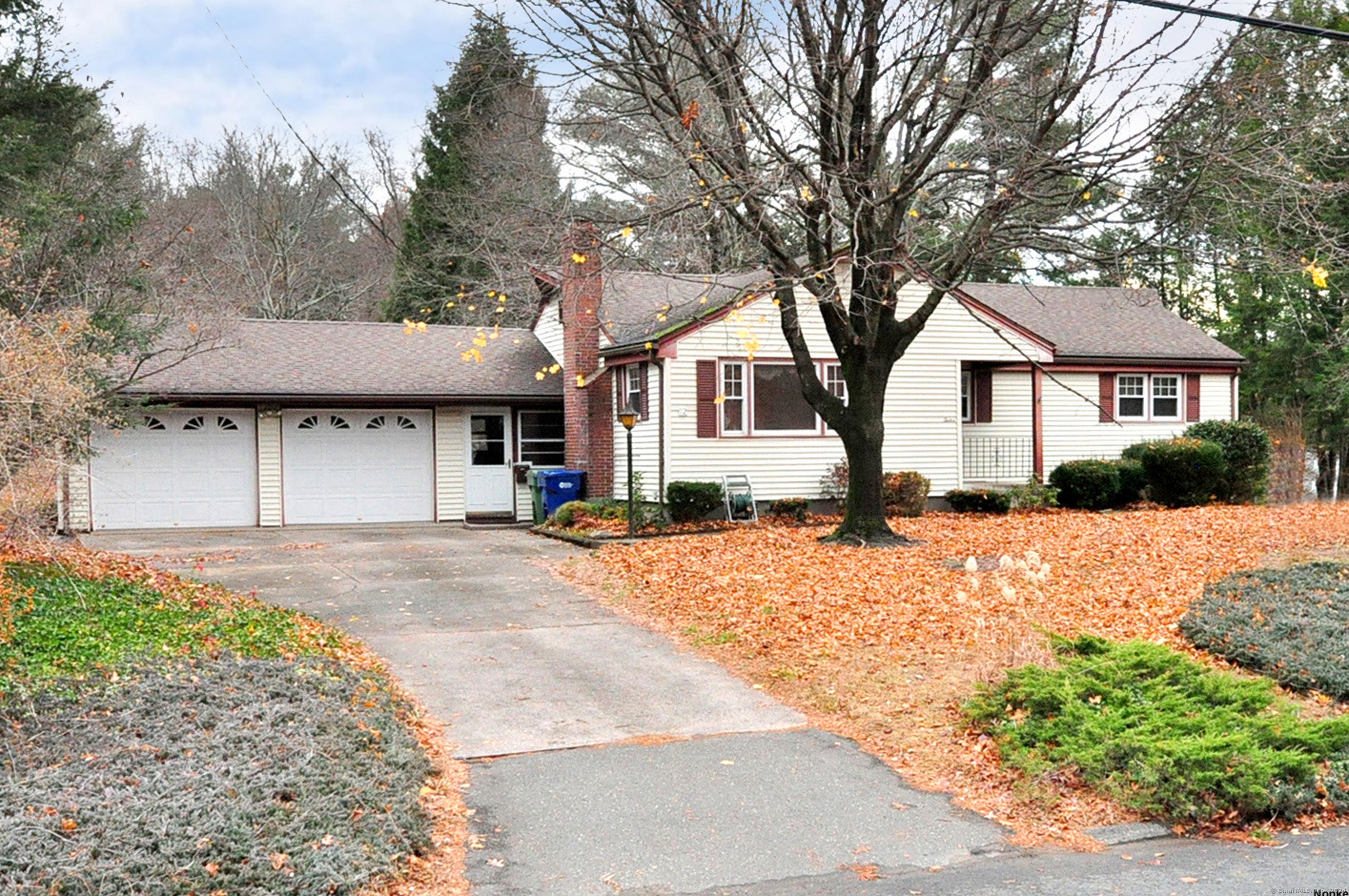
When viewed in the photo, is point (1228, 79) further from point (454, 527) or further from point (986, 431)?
point (454, 527)

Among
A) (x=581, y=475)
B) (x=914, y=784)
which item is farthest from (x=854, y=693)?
(x=581, y=475)

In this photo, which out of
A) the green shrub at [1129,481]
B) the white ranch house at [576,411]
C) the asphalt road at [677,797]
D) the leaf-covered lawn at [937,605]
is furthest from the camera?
the green shrub at [1129,481]

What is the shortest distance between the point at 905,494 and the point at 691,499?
3858mm

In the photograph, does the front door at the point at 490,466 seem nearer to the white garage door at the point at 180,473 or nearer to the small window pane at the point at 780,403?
the white garage door at the point at 180,473

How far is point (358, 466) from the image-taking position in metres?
20.5

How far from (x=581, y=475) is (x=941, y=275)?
7.74 m

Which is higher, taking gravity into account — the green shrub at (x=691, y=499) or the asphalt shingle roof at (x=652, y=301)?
the asphalt shingle roof at (x=652, y=301)

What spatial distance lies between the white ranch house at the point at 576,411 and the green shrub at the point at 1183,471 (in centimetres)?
168

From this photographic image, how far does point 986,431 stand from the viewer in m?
22.3

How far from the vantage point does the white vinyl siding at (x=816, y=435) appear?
18.7m

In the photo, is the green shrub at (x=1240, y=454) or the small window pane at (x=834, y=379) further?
the green shrub at (x=1240, y=454)

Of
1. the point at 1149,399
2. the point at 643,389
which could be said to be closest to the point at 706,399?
the point at 643,389

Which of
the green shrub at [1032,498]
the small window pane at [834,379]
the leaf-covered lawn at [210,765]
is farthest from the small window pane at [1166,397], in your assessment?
the leaf-covered lawn at [210,765]

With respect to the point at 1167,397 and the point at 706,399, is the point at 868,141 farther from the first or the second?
the point at 1167,397
